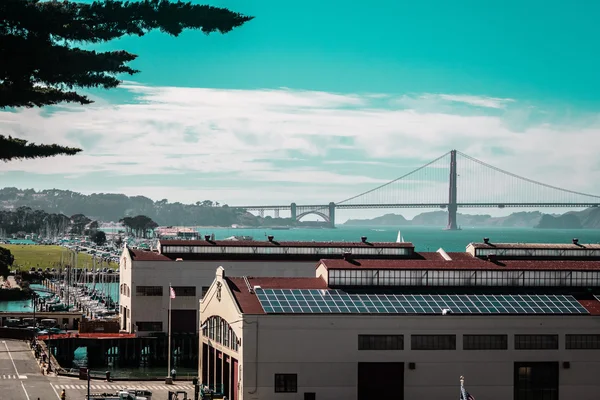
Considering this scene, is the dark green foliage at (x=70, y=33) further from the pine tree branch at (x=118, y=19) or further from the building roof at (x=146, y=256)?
the building roof at (x=146, y=256)

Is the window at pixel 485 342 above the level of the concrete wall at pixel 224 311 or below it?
below

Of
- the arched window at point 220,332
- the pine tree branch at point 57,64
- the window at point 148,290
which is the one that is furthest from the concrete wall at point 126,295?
the pine tree branch at point 57,64

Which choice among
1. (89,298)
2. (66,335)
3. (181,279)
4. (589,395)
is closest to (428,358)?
(589,395)

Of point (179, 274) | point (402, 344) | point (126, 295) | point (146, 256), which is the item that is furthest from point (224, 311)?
point (126, 295)

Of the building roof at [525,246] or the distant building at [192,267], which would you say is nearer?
the building roof at [525,246]

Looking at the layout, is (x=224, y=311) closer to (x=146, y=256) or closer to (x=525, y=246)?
(x=146, y=256)

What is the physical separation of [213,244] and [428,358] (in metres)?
48.1

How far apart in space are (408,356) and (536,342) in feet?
30.4

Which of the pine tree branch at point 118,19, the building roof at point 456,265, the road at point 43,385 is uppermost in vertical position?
the pine tree branch at point 118,19

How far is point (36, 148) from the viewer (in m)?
58.4

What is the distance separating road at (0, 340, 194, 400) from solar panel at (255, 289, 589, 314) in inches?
523

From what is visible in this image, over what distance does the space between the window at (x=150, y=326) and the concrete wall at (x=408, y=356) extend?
45048 millimetres

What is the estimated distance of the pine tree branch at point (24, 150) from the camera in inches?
2229

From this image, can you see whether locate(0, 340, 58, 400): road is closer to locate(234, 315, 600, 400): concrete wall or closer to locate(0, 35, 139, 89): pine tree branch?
locate(234, 315, 600, 400): concrete wall
